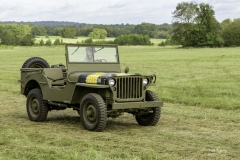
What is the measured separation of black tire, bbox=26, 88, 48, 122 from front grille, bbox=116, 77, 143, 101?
8.19 feet

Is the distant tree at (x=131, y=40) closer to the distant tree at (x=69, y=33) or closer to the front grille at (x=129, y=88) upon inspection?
the distant tree at (x=69, y=33)

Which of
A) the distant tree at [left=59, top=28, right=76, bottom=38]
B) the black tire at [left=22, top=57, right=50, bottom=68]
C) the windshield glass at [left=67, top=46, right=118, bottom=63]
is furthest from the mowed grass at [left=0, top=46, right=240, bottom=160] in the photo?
the distant tree at [left=59, top=28, right=76, bottom=38]

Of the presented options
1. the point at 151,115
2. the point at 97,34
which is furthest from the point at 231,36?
the point at 151,115

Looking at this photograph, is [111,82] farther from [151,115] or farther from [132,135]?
[151,115]

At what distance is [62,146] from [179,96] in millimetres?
8877

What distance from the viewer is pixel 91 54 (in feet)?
36.3

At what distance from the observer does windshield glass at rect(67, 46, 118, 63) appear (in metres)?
10.9

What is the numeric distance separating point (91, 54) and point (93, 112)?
1.87 meters

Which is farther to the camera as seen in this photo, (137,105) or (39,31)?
(39,31)

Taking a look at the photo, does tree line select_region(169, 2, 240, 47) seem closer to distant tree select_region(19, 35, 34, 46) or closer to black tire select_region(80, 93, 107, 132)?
distant tree select_region(19, 35, 34, 46)

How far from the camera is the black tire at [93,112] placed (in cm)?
945

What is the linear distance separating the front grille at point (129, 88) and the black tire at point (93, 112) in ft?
1.47

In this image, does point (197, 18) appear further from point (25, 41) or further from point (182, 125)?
point (182, 125)

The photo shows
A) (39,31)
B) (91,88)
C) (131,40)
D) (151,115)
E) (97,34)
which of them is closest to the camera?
(91,88)
